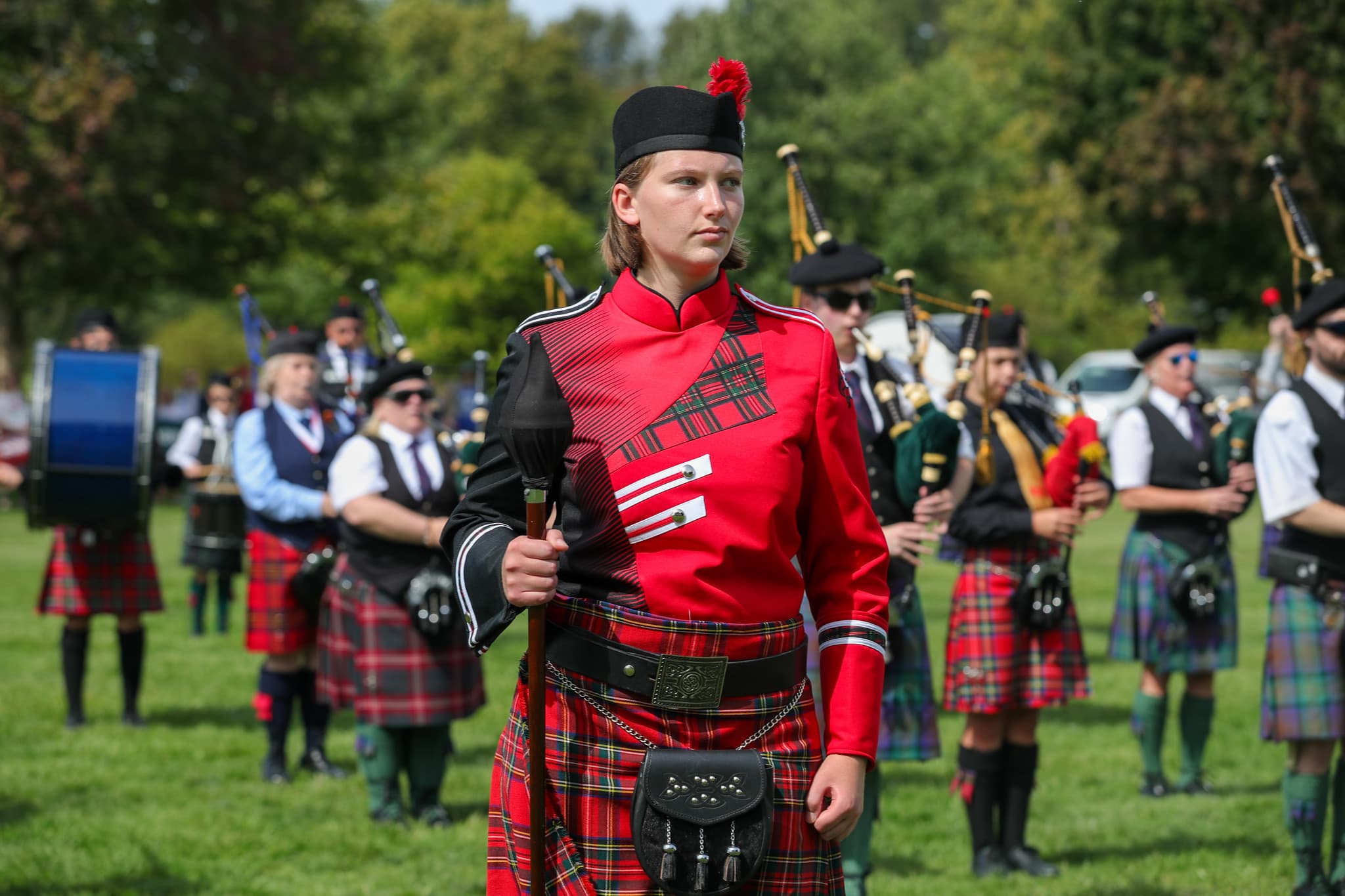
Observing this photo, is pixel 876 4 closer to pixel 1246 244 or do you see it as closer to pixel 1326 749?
pixel 1246 244

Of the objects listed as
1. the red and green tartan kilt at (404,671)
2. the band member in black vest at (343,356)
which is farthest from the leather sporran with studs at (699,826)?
the band member in black vest at (343,356)

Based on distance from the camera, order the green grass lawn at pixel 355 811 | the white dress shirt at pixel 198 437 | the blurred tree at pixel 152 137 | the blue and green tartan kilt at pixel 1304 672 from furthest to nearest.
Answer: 1. the blurred tree at pixel 152 137
2. the white dress shirt at pixel 198 437
3. the green grass lawn at pixel 355 811
4. the blue and green tartan kilt at pixel 1304 672

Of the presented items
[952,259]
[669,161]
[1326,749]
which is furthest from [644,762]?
[952,259]

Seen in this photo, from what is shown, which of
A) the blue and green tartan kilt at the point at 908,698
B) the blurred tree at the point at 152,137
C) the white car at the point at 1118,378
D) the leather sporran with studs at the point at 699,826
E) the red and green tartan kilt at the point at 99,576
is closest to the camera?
the leather sporran with studs at the point at 699,826

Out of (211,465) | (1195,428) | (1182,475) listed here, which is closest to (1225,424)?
(1195,428)

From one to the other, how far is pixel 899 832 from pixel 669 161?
A: 400cm

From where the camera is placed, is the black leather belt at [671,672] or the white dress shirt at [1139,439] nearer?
the black leather belt at [671,672]

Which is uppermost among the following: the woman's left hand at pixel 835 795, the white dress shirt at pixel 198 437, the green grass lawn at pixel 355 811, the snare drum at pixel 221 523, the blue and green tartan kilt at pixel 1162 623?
the white dress shirt at pixel 198 437

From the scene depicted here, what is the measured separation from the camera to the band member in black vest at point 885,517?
15.1 feet

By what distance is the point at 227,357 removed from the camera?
42312 millimetres

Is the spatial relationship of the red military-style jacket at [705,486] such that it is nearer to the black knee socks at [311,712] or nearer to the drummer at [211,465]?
the black knee socks at [311,712]

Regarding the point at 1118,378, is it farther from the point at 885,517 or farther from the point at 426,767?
the point at 885,517

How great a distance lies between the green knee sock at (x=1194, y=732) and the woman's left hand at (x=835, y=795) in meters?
4.62

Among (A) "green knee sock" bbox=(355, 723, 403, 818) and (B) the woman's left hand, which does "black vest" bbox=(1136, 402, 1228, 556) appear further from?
(B) the woman's left hand
